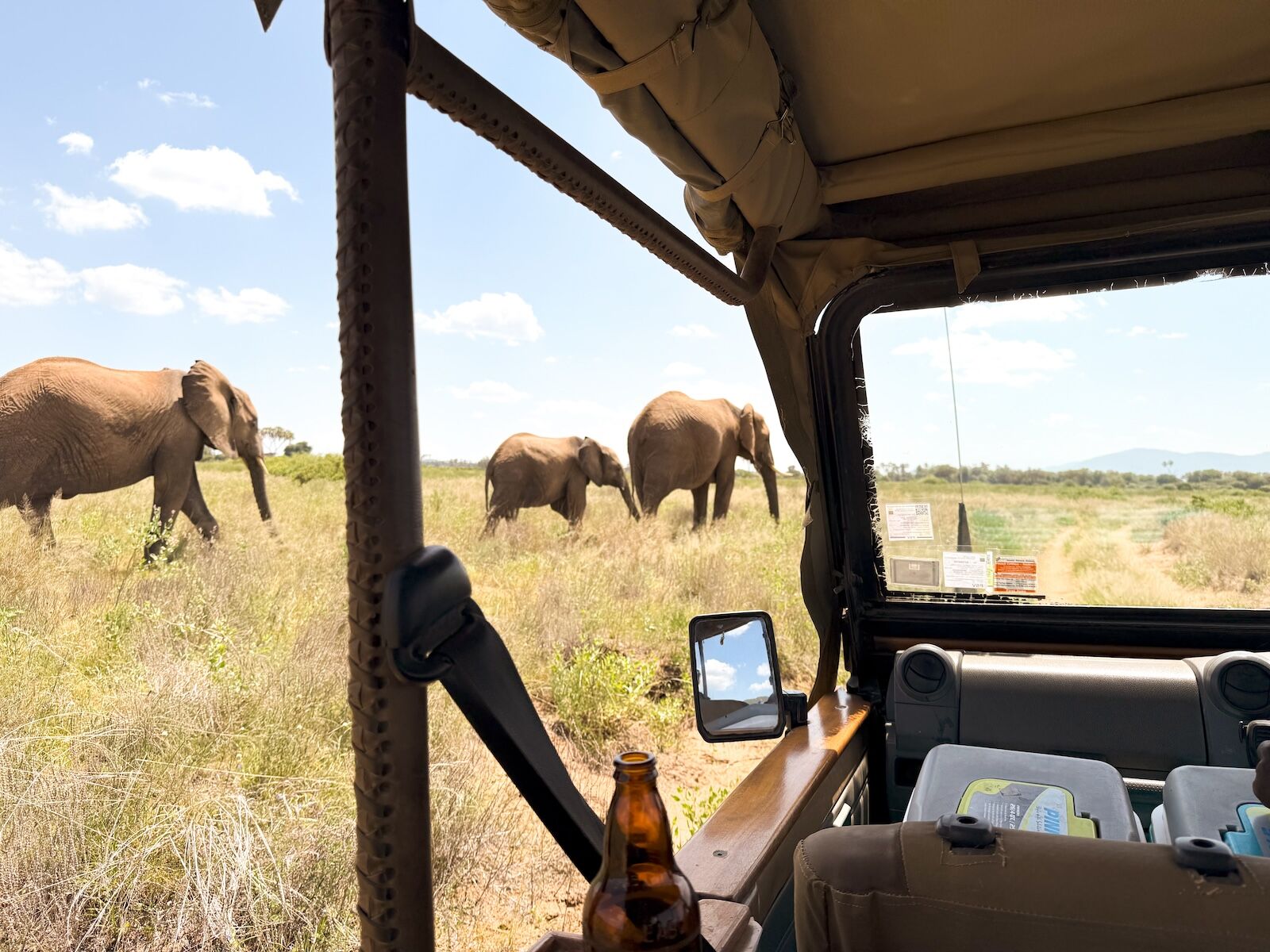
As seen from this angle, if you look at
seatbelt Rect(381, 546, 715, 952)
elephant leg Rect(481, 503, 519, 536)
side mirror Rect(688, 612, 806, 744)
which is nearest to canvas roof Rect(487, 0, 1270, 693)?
Result: side mirror Rect(688, 612, 806, 744)

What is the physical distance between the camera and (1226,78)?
4.70 ft

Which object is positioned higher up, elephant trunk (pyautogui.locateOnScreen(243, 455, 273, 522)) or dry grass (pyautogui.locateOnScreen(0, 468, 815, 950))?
elephant trunk (pyautogui.locateOnScreen(243, 455, 273, 522))

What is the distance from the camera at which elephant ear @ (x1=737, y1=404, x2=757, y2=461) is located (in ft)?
51.7

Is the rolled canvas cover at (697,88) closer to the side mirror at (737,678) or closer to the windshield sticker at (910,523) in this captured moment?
the side mirror at (737,678)

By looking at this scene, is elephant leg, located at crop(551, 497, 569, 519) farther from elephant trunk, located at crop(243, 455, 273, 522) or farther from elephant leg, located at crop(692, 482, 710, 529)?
elephant trunk, located at crop(243, 455, 273, 522)

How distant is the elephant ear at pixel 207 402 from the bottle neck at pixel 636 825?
11.4m

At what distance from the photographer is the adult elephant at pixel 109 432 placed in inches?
359

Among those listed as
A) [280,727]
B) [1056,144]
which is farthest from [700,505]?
[1056,144]

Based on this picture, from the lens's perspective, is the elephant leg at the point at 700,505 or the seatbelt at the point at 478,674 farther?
the elephant leg at the point at 700,505

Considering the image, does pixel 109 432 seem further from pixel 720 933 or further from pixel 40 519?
pixel 720 933

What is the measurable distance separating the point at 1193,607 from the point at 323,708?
145 inches

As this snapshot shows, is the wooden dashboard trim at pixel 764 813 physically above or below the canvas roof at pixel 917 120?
below

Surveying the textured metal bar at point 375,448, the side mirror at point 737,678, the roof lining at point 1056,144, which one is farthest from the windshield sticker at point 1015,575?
the textured metal bar at point 375,448

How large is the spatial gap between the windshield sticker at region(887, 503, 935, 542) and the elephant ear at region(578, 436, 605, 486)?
12776 millimetres
